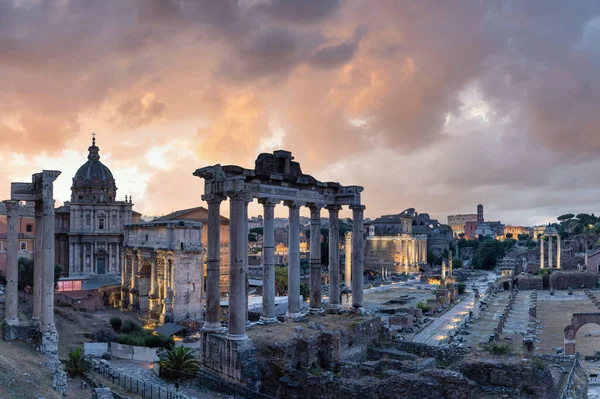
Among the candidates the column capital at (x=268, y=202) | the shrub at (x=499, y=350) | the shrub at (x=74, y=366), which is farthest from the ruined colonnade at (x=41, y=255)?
the shrub at (x=499, y=350)

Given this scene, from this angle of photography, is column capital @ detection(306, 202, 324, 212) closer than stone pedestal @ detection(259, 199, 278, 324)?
No

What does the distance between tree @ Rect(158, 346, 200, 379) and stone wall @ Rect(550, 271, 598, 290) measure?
236ft

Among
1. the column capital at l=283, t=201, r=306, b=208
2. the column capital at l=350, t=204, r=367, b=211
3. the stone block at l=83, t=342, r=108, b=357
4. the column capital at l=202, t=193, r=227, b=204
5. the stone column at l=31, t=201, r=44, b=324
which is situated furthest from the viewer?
the stone block at l=83, t=342, r=108, b=357

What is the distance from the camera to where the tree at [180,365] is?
19.5 metres

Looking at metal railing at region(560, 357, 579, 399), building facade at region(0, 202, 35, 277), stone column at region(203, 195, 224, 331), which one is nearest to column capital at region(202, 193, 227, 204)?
stone column at region(203, 195, 224, 331)

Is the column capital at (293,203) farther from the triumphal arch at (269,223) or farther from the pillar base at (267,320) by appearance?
the pillar base at (267,320)

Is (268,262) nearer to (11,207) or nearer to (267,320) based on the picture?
(267,320)

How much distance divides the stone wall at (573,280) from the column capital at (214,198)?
72.6 meters

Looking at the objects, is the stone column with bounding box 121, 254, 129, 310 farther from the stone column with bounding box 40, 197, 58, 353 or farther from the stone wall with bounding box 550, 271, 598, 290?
the stone wall with bounding box 550, 271, 598, 290

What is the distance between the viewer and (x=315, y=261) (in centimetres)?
2467

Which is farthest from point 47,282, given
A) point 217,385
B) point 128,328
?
point 128,328

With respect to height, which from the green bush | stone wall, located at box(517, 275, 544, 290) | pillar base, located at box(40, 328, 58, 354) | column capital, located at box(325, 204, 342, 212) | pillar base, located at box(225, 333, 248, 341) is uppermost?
column capital, located at box(325, 204, 342, 212)

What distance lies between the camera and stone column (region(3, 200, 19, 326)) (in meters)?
23.3

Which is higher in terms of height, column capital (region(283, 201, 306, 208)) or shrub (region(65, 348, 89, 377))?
column capital (region(283, 201, 306, 208))
